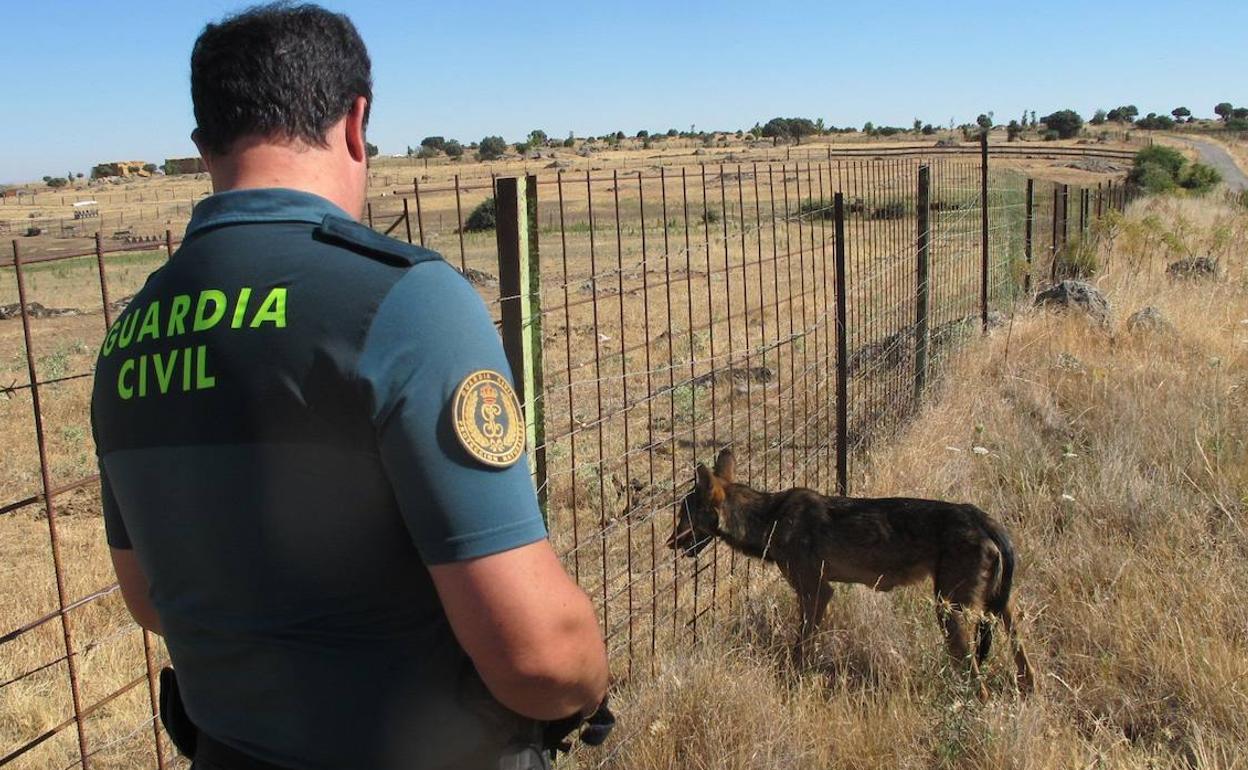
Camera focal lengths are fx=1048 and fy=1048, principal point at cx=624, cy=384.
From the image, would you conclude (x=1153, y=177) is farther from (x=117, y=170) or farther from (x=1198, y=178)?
(x=117, y=170)

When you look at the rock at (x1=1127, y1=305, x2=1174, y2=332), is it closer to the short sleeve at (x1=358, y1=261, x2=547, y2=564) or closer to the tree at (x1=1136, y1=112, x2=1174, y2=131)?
the short sleeve at (x1=358, y1=261, x2=547, y2=564)

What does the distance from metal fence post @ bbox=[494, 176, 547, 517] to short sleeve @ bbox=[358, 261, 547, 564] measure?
175 centimetres

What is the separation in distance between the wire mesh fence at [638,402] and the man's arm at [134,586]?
0.68 m

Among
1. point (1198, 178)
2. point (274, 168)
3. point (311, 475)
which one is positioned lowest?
point (311, 475)

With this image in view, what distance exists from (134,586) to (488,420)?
3.13 feet

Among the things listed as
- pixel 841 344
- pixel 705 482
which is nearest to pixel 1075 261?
pixel 841 344

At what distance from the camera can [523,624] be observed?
1.49m

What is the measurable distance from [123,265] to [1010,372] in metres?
26.0

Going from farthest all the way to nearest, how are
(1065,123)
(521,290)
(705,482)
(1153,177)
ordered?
(1065,123) → (1153,177) → (705,482) → (521,290)

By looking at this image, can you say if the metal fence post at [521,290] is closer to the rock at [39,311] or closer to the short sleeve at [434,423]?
the short sleeve at [434,423]

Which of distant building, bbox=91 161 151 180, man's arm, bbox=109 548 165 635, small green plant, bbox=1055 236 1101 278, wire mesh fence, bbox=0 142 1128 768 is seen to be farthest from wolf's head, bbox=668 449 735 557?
distant building, bbox=91 161 151 180

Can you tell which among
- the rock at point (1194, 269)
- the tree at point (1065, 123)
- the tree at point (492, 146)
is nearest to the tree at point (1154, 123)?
the tree at point (1065, 123)

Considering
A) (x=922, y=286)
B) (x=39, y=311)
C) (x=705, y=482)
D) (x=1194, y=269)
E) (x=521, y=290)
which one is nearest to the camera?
(x=521, y=290)

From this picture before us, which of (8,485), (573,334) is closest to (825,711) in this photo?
(8,485)
